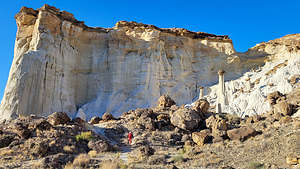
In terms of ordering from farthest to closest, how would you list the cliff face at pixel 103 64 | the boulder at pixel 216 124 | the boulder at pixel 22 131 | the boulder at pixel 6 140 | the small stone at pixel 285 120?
the cliff face at pixel 103 64 < the boulder at pixel 216 124 < the small stone at pixel 285 120 < the boulder at pixel 22 131 < the boulder at pixel 6 140

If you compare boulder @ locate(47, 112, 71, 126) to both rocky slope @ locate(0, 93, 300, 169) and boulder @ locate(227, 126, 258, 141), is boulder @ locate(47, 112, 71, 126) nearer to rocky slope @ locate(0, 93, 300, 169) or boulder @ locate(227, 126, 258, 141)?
rocky slope @ locate(0, 93, 300, 169)

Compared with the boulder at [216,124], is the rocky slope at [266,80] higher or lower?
higher

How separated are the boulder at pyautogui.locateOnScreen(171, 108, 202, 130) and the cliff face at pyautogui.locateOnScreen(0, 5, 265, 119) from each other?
1468cm

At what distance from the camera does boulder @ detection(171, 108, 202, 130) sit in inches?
592

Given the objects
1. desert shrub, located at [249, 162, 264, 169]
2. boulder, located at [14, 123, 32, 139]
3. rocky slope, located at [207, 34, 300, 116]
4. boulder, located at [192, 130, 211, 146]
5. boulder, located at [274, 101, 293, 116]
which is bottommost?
desert shrub, located at [249, 162, 264, 169]

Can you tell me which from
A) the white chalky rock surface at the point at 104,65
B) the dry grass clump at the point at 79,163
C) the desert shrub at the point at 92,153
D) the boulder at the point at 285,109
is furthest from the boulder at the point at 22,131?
the white chalky rock surface at the point at 104,65

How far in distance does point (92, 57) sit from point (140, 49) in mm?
5496

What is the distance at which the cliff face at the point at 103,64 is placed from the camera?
27.6 metres

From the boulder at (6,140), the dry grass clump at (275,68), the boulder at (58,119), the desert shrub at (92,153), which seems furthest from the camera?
the dry grass clump at (275,68)

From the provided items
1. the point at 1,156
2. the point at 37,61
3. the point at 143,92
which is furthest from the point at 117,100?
the point at 1,156

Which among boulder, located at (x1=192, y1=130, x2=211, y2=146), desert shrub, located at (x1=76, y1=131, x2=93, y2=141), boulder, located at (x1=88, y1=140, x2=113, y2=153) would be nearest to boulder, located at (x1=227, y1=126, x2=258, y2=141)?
boulder, located at (x1=192, y1=130, x2=211, y2=146)

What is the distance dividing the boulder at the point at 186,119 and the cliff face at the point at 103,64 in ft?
48.2

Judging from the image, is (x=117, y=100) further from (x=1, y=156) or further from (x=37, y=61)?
(x=1, y=156)

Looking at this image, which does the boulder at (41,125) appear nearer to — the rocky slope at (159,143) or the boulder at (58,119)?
the rocky slope at (159,143)
